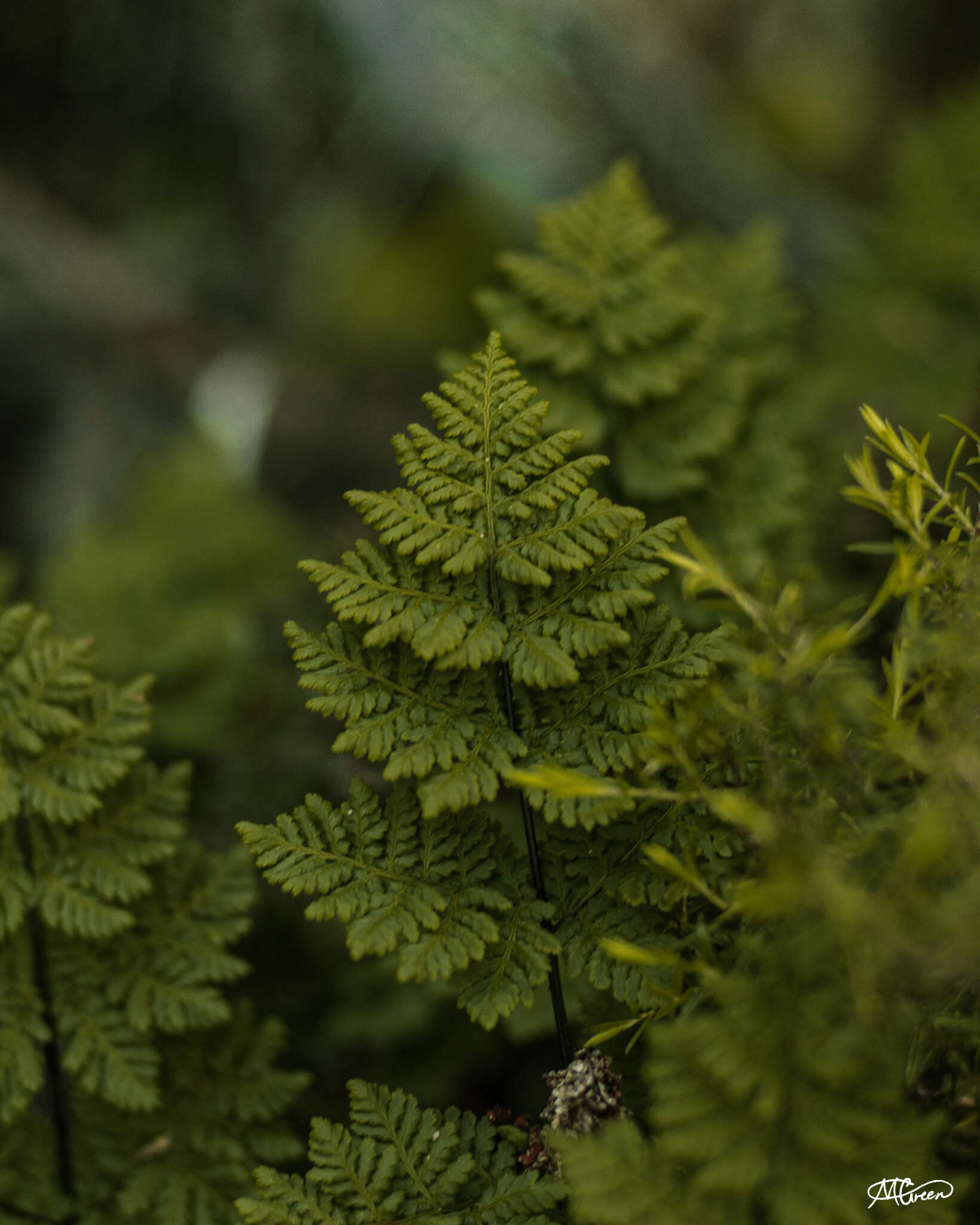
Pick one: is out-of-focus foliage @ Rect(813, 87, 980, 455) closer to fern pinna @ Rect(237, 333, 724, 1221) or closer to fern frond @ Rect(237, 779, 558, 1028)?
fern pinna @ Rect(237, 333, 724, 1221)

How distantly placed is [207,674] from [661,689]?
139 centimetres

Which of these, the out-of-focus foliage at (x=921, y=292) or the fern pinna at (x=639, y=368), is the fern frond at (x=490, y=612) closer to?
the fern pinna at (x=639, y=368)

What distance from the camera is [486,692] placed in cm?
91

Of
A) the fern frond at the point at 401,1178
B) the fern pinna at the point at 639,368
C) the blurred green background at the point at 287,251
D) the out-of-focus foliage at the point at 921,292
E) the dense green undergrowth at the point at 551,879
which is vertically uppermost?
the blurred green background at the point at 287,251

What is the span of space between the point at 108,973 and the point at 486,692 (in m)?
0.64

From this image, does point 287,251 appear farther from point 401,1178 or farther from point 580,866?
point 401,1178

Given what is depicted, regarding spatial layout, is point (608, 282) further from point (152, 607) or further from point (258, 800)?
point (152, 607)

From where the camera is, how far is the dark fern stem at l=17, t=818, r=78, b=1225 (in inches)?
43.9

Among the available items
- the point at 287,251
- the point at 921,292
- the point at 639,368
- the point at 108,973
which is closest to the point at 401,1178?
the point at 108,973

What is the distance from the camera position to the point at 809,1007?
0.65 meters

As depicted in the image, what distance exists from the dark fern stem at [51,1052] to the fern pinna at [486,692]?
0.44m

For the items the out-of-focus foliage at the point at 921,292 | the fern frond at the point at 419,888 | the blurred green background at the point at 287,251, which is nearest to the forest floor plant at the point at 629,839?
the fern frond at the point at 419,888

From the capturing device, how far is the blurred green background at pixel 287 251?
89.2 inches

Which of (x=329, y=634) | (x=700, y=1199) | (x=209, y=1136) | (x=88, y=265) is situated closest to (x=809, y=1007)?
(x=700, y=1199)
